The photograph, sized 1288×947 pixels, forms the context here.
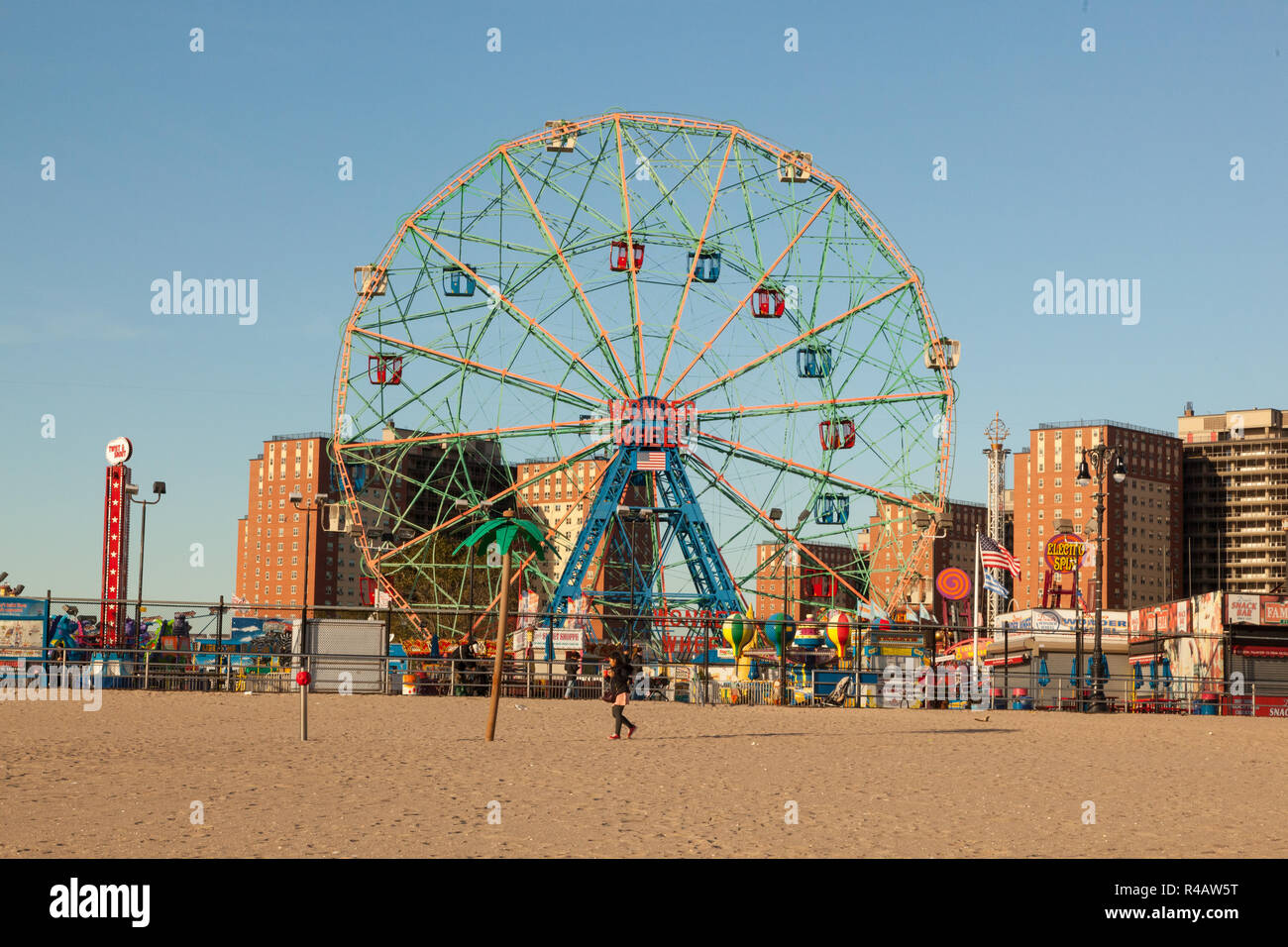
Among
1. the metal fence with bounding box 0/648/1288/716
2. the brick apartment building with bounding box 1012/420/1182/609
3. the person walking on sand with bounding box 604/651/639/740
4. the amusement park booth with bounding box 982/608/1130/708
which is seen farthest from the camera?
the brick apartment building with bounding box 1012/420/1182/609

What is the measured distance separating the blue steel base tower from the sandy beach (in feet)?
74.2

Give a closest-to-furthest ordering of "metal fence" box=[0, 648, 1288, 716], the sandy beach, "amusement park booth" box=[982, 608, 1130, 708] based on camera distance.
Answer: the sandy beach
"metal fence" box=[0, 648, 1288, 716]
"amusement park booth" box=[982, 608, 1130, 708]

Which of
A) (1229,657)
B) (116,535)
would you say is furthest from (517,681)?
(1229,657)

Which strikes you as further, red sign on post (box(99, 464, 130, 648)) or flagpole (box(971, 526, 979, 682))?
red sign on post (box(99, 464, 130, 648))

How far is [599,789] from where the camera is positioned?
16.3 metres

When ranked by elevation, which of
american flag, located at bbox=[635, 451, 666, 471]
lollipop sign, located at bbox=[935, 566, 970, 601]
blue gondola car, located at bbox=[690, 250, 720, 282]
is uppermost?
blue gondola car, located at bbox=[690, 250, 720, 282]

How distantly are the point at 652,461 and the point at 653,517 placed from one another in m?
2.46

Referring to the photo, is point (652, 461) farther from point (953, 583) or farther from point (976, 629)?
point (976, 629)

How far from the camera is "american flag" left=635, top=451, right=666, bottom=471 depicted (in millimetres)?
52750

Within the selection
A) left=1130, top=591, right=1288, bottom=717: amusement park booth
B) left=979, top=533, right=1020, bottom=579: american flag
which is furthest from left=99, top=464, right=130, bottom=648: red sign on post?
left=1130, top=591, right=1288, bottom=717: amusement park booth

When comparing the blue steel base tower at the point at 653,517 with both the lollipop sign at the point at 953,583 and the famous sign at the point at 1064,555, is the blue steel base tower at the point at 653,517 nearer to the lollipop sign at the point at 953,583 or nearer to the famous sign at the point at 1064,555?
the lollipop sign at the point at 953,583

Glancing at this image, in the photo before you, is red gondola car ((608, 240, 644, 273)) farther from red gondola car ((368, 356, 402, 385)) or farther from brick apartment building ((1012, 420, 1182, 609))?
brick apartment building ((1012, 420, 1182, 609))

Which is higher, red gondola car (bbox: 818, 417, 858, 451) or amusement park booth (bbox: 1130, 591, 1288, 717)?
red gondola car (bbox: 818, 417, 858, 451)
